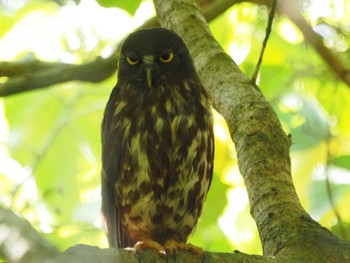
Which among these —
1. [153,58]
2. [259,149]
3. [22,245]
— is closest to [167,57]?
[153,58]

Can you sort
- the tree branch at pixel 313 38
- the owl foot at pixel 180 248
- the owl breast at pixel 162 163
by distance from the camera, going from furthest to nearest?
the owl breast at pixel 162 163, the tree branch at pixel 313 38, the owl foot at pixel 180 248

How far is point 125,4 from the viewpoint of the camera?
424cm

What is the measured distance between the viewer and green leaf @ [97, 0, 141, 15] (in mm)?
4141

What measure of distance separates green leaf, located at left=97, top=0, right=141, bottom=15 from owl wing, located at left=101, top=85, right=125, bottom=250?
71cm

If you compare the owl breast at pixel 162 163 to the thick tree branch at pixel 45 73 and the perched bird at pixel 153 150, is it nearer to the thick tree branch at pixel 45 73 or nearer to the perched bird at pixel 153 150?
the perched bird at pixel 153 150

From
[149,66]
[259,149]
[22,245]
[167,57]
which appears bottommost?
[22,245]

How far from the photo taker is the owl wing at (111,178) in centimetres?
373

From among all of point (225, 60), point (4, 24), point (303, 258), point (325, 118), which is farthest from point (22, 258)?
point (4, 24)

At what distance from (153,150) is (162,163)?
0.09m

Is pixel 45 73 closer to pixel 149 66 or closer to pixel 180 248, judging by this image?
pixel 149 66

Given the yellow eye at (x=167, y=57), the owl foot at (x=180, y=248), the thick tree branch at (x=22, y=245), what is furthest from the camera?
the yellow eye at (x=167, y=57)

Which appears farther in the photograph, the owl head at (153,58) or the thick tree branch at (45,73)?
the owl head at (153,58)

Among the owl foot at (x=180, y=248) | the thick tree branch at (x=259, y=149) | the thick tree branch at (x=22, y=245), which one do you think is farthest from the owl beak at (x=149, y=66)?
the thick tree branch at (x=22, y=245)

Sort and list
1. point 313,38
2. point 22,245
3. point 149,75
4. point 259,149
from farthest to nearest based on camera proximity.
A: point 149,75 < point 313,38 < point 259,149 < point 22,245
